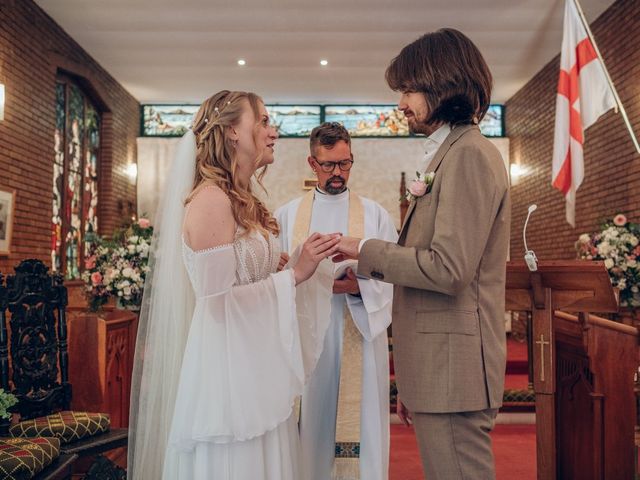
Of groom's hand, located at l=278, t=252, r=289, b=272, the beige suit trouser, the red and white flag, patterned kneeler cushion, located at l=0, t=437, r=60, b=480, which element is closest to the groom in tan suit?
the beige suit trouser

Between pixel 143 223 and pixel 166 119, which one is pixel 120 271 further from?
pixel 166 119

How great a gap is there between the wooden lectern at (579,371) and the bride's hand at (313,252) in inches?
35.7

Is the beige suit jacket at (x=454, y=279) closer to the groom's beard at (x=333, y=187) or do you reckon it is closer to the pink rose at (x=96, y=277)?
the groom's beard at (x=333, y=187)

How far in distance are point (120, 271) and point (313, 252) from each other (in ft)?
8.81

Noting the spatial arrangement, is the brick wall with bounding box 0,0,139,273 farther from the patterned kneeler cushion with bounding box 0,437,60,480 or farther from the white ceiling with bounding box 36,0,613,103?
the patterned kneeler cushion with bounding box 0,437,60,480

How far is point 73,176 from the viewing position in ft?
32.1

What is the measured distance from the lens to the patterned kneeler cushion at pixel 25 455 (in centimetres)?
239

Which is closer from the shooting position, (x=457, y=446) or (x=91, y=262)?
(x=457, y=446)

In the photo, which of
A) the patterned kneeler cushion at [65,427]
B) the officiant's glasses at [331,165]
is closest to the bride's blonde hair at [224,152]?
the officiant's glasses at [331,165]

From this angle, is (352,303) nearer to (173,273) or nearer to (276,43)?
(173,273)

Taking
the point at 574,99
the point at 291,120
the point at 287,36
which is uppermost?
the point at 287,36

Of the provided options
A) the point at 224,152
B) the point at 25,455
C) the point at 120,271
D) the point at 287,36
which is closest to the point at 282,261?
the point at 224,152

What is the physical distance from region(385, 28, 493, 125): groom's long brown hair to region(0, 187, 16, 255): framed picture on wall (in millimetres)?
6088

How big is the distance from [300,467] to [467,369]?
966 millimetres
